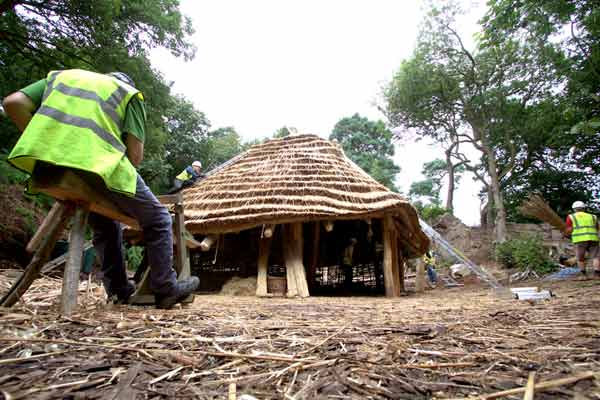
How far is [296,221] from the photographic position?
200 inches

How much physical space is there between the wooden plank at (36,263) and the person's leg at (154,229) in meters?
0.31

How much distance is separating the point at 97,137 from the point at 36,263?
2.60 ft

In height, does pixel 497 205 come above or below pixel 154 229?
above

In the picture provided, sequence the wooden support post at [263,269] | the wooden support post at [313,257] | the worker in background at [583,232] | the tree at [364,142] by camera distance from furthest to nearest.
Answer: the tree at [364,142] < the worker in background at [583,232] < the wooden support post at [313,257] < the wooden support post at [263,269]

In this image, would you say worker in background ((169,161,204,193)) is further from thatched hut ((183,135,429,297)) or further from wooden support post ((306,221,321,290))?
wooden support post ((306,221,321,290))

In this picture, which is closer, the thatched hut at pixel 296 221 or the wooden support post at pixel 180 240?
the wooden support post at pixel 180 240

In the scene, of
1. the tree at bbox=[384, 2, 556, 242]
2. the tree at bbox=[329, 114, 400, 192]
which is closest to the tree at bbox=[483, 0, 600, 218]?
the tree at bbox=[384, 2, 556, 242]

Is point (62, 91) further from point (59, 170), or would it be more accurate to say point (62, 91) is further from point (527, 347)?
point (527, 347)

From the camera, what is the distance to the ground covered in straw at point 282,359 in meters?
0.94

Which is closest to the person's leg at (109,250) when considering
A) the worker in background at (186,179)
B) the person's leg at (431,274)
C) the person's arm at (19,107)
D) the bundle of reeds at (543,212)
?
the person's arm at (19,107)

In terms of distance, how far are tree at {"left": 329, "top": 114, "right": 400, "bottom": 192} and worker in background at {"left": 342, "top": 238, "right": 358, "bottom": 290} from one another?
18959 millimetres

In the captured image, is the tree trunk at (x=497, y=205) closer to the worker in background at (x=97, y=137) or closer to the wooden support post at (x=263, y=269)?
the wooden support post at (x=263, y=269)

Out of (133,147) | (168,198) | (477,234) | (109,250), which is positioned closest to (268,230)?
(168,198)

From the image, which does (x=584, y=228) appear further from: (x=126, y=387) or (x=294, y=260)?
(x=126, y=387)
